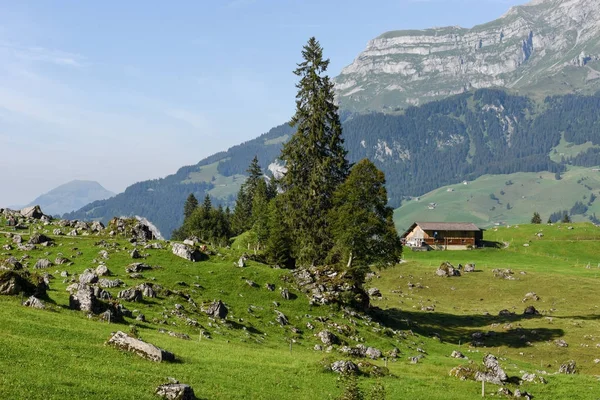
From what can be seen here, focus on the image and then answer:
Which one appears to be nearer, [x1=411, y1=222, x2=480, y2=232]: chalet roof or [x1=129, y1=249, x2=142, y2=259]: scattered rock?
[x1=129, y1=249, x2=142, y2=259]: scattered rock

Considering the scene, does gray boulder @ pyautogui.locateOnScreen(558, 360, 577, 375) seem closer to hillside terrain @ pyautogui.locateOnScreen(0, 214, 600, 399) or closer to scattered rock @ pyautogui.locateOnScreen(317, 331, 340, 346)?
hillside terrain @ pyautogui.locateOnScreen(0, 214, 600, 399)

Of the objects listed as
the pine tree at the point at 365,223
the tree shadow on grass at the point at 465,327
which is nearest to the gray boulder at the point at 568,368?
the tree shadow on grass at the point at 465,327

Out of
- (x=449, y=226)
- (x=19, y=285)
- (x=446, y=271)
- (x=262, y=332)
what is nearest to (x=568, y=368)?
(x=262, y=332)

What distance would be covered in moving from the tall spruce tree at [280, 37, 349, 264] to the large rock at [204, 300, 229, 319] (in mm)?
24162

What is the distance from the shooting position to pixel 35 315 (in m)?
34.3


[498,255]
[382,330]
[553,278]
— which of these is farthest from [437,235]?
[382,330]

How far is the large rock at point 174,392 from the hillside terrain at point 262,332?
25.5 inches

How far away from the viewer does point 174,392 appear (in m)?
23.6

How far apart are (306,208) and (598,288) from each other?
59.2 metres

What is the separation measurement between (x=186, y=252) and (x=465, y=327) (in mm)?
38241

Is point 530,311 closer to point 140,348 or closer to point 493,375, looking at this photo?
point 493,375

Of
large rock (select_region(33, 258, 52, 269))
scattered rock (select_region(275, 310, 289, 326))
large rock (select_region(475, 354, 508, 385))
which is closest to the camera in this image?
large rock (select_region(475, 354, 508, 385))

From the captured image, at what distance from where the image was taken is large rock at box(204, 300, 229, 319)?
1917 inches

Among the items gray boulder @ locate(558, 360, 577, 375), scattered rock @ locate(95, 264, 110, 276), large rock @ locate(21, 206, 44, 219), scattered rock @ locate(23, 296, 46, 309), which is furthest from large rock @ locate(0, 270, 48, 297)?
large rock @ locate(21, 206, 44, 219)
